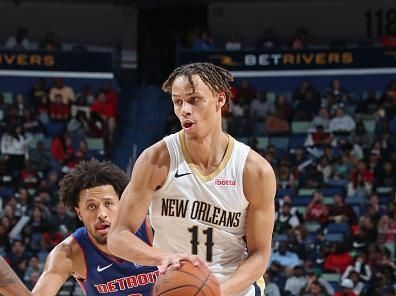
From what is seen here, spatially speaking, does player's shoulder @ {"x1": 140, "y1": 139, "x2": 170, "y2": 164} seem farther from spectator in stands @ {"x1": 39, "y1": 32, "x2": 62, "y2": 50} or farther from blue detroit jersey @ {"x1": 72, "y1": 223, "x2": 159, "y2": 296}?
spectator in stands @ {"x1": 39, "y1": 32, "x2": 62, "y2": 50}

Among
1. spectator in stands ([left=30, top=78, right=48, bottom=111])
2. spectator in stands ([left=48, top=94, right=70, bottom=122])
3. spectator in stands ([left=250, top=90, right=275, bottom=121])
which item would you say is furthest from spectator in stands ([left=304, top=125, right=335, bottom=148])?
spectator in stands ([left=30, top=78, right=48, bottom=111])

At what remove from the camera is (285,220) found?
44.2ft

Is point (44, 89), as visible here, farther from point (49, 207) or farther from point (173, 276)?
point (173, 276)

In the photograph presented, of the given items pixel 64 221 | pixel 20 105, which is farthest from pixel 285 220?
pixel 20 105

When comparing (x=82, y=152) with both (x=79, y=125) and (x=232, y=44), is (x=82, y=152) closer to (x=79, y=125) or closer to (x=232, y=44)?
(x=79, y=125)

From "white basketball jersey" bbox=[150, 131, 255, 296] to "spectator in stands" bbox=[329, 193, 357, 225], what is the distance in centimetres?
949

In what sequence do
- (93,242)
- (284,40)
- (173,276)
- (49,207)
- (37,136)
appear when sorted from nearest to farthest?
(173,276) → (93,242) → (49,207) → (37,136) → (284,40)

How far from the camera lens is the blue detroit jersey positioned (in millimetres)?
5414

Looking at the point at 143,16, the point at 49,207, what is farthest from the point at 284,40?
the point at 49,207

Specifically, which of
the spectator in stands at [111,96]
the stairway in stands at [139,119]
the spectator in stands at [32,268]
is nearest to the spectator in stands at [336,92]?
the stairway in stands at [139,119]

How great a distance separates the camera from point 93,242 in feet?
18.1

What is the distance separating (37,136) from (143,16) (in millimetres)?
5295

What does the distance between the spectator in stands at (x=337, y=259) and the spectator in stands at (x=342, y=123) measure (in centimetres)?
334

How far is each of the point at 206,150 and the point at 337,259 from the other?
891 cm
